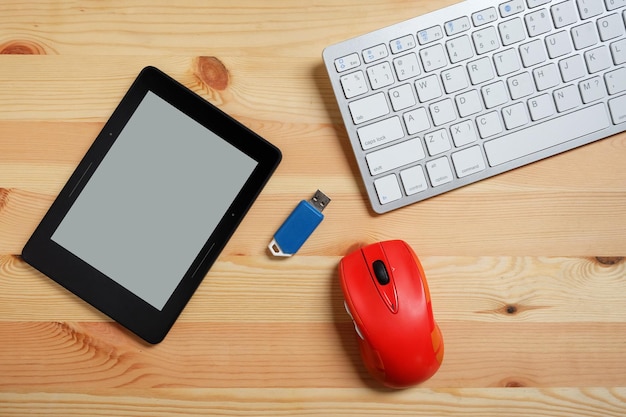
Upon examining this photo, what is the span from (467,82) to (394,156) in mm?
113

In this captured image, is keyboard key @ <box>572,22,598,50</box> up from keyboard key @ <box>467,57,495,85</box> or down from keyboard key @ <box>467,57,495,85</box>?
up

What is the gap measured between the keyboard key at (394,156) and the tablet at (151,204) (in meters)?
0.11

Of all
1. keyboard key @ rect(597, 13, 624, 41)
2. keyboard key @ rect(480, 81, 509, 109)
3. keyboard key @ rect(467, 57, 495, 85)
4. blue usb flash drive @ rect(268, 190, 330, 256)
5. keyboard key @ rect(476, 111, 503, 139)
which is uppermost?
keyboard key @ rect(597, 13, 624, 41)

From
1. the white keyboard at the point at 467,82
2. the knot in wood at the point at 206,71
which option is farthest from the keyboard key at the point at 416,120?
the knot in wood at the point at 206,71

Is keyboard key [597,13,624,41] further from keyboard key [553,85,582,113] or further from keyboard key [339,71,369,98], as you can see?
keyboard key [339,71,369,98]

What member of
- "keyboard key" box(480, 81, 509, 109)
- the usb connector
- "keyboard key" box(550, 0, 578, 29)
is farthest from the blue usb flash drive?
"keyboard key" box(550, 0, 578, 29)

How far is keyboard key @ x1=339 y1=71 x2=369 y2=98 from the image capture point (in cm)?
59

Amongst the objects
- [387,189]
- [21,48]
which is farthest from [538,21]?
[21,48]

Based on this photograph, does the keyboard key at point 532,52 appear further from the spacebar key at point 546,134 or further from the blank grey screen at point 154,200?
the blank grey screen at point 154,200

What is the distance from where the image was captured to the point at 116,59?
629 millimetres

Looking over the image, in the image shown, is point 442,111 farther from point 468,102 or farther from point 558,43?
point 558,43

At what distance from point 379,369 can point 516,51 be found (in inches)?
14.7

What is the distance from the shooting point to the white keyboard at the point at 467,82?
591mm

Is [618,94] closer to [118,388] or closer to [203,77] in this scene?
[203,77]
